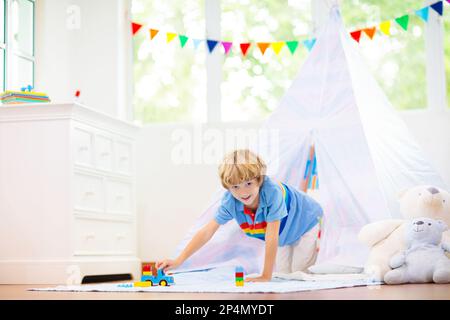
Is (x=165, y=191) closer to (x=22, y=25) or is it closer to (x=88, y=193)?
(x=88, y=193)

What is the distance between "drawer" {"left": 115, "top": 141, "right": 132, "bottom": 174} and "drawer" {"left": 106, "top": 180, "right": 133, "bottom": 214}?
0.27 ft

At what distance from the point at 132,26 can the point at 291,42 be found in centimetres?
99

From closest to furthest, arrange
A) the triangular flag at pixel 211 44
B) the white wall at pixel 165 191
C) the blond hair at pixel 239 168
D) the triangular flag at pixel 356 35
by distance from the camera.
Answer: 1. the blond hair at pixel 239 168
2. the triangular flag at pixel 356 35
3. the triangular flag at pixel 211 44
4. the white wall at pixel 165 191

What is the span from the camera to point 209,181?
4.43 meters

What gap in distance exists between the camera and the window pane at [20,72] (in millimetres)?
4023

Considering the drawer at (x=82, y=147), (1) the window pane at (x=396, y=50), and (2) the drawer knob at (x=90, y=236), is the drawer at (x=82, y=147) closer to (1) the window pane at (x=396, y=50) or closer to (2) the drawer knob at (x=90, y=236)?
(2) the drawer knob at (x=90, y=236)

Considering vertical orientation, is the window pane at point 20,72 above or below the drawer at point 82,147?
above

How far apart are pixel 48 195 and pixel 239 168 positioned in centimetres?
121

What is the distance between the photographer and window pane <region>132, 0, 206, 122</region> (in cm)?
458

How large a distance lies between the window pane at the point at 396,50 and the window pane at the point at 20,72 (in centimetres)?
199

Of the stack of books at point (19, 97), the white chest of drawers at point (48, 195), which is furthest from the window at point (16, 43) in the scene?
the white chest of drawers at point (48, 195)

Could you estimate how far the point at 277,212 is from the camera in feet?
8.79

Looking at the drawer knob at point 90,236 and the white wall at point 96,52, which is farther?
the white wall at point 96,52
